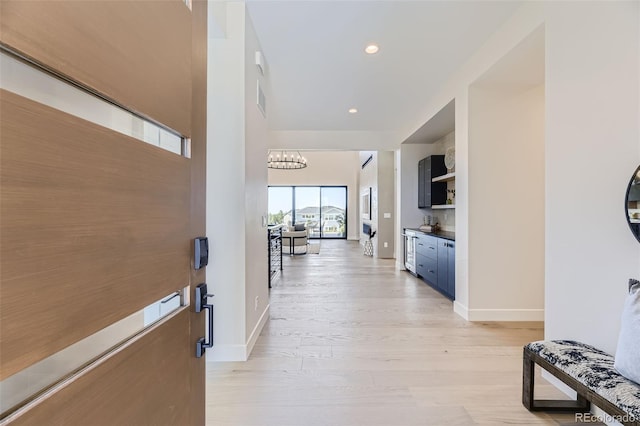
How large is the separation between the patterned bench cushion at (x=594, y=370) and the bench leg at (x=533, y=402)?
107mm

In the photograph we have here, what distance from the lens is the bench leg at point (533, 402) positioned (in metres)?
1.79

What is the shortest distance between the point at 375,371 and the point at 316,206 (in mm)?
10552

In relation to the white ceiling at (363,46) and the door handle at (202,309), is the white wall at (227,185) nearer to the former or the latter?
the white ceiling at (363,46)

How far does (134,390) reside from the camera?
2.21 ft

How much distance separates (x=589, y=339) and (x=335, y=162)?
36.7 ft

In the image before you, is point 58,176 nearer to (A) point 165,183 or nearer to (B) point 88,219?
(B) point 88,219

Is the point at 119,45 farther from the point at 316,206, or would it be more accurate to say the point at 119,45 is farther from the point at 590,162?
the point at 316,206

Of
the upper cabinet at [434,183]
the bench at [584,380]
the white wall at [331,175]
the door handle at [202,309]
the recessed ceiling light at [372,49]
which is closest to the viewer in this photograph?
the door handle at [202,309]

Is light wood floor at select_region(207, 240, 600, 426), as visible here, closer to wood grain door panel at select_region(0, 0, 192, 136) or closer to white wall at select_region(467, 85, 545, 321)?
white wall at select_region(467, 85, 545, 321)

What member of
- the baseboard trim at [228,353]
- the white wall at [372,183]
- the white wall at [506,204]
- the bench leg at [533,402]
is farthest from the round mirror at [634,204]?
the white wall at [372,183]

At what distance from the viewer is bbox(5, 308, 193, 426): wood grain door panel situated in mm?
497

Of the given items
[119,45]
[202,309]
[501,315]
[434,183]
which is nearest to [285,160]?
[434,183]

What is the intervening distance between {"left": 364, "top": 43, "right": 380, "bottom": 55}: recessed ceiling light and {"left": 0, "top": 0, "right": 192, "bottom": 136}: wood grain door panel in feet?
7.97

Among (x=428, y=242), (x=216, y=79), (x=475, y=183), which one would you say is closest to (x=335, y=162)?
(x=428, y=242)
